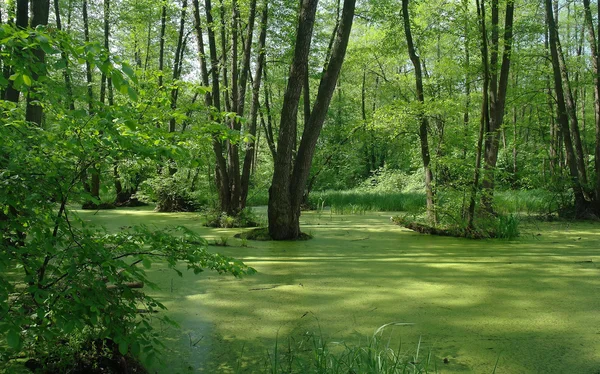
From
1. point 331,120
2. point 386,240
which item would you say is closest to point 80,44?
point 386,240

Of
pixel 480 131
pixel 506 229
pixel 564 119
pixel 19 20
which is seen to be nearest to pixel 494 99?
pixel 480 131

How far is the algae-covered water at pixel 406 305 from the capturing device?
2033mm

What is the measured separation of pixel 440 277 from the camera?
3594 millimetres

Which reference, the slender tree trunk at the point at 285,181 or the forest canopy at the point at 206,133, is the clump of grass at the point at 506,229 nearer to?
the forest canopy at the point at 206,133

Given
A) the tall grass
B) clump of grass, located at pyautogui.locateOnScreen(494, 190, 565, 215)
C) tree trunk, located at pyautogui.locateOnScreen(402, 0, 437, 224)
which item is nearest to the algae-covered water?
tree trunk, located at pyautogui.locateOnScreen(402, 0, 437, 224)

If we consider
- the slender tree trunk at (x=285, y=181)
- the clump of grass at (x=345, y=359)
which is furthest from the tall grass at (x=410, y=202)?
the clump of grass at (x=345, y=359)

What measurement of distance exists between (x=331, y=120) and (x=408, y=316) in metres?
19.1

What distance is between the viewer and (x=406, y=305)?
→ 9.18 feet

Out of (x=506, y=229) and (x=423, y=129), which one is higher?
(x=423, y=129)

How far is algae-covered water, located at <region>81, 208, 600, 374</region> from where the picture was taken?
203 centimetres

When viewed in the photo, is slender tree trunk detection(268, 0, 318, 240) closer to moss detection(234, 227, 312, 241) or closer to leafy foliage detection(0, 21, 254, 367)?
moss detection(234, 227, 312, 241)

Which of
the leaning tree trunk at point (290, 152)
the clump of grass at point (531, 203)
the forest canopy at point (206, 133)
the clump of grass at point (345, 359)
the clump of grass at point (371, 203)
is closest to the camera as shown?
the forest canopy at point (206, 133)

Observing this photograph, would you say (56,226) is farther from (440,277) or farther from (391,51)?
(391,51)

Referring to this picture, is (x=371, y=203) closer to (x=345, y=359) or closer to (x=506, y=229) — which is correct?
(x=506, y=229)
